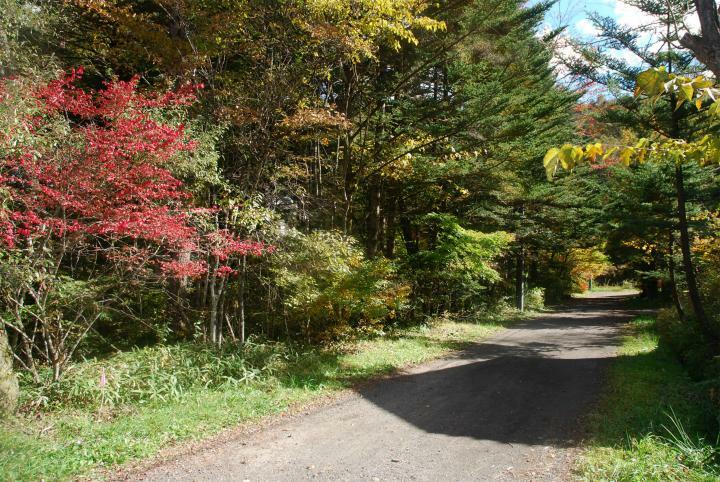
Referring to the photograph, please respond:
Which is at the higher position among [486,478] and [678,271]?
[678,271]

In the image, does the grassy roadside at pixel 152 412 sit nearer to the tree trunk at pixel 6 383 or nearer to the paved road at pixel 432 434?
the tree trunk at pixel 6 383

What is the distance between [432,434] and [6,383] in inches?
203

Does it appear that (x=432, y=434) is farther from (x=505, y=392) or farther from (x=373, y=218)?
(x=373, y=218)

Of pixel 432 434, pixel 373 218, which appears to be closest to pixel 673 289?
pixel 373 218

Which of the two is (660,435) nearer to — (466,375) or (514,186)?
(466,375)

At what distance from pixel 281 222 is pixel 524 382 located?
5.36 m

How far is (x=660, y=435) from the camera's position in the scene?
5000 mm

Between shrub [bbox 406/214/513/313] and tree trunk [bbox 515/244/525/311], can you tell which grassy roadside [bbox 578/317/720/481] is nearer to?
shrub [bbox 406/214/513/313]

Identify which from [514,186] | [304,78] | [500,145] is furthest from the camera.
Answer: [514,186]

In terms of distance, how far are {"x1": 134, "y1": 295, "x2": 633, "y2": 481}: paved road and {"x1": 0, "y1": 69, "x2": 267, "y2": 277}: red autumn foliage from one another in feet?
10.2

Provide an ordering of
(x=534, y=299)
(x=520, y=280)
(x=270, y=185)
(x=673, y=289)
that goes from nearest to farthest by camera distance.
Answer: (x=270, y=185) < (x=673, y=289) < (x=520, y=280) < (x=534, y=299)

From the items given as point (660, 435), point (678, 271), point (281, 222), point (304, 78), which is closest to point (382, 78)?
point (304, 78)

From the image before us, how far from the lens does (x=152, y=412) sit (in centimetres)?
563

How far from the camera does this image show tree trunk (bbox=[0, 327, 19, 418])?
526 cm
